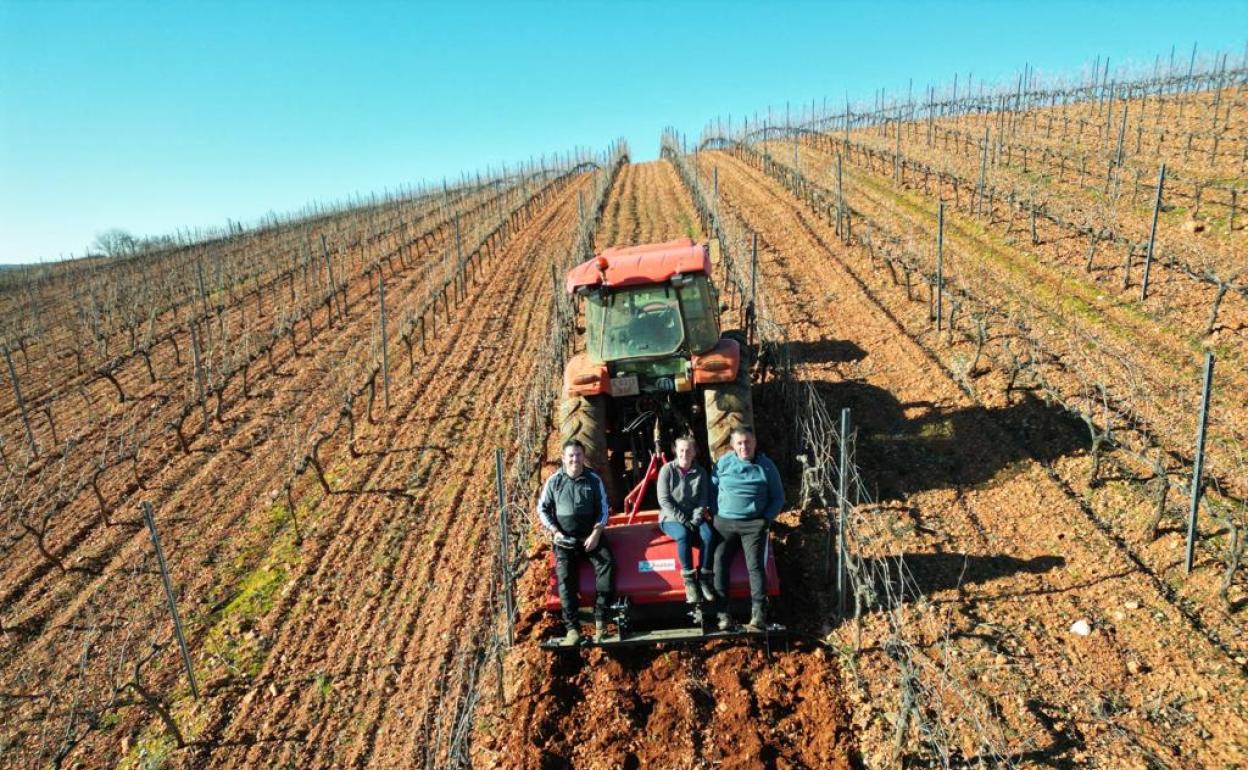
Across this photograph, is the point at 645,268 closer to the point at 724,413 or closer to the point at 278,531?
the point at 724,413

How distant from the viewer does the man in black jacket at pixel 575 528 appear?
457 cm

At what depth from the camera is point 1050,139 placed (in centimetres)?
2389

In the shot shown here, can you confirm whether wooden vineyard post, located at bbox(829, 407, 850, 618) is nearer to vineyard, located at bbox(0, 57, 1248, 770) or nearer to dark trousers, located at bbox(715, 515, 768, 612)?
vineyard, located at bbox(0, 57, 1248, 770)

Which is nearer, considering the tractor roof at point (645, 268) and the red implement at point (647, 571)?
the red implement at point (647, 571)

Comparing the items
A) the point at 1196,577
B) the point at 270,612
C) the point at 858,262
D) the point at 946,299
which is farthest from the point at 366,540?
the point at 858,262

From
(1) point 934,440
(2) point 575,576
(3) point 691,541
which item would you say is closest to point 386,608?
(2) point 575,576

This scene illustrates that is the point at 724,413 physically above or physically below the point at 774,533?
above

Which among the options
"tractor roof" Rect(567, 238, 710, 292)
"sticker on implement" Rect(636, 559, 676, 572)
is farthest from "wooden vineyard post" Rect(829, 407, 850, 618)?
"tractor roof" Rect(567, 238, 710, 292)

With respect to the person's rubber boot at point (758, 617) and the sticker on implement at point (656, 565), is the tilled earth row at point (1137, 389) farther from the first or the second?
the sticker on implement at point (656, 565)

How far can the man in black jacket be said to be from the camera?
457 centimetres

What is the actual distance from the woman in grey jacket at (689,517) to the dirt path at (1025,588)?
3.53 feet

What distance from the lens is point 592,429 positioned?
5438mm

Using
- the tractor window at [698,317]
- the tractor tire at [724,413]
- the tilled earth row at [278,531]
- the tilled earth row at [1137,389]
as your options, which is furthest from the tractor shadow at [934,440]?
the tilled earth row at [278,531]

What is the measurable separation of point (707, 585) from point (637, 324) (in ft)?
7.16
